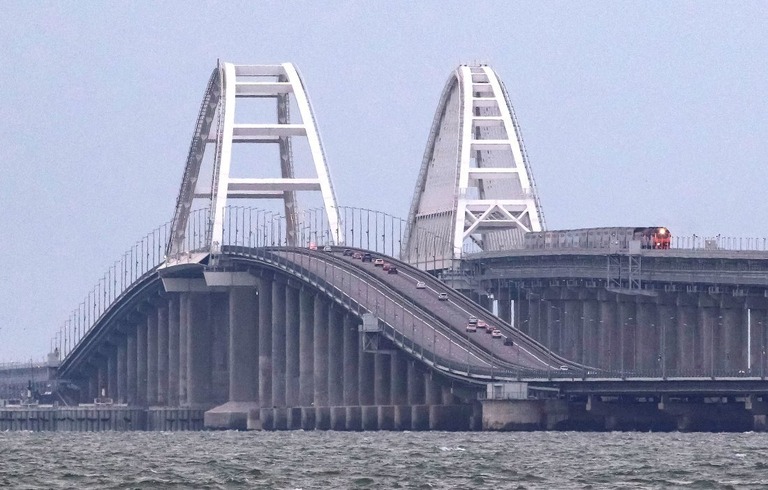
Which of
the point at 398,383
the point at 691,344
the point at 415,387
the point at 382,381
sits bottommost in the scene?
the point at 415,387

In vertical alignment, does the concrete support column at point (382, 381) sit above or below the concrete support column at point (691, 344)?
below

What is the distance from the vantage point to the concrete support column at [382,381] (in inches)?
7628

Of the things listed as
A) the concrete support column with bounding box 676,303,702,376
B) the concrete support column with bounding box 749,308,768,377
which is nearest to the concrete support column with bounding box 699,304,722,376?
the concrete support column with bounding box 676,303,702,376

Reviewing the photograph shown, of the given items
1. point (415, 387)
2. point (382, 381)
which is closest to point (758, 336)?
point (415, 387)

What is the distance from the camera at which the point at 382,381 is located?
195m

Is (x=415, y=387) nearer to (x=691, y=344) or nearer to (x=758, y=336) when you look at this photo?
(x=691, y=344)

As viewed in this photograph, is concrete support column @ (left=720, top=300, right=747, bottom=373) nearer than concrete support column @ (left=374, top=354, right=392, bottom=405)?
Yes

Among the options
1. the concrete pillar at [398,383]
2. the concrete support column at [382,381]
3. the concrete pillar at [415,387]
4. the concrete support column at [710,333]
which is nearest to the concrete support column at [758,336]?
the concrete support column at [710,333]

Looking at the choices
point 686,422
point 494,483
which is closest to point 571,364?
point 686,422

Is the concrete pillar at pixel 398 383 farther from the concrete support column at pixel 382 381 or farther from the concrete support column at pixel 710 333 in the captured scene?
the concrete support column at pixel 710 333

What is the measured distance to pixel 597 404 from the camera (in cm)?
16200

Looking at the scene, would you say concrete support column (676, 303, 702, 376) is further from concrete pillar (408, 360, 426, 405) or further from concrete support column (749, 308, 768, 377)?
concrete pillar (408, 360, 426, 405)

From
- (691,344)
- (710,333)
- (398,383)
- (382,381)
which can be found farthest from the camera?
(691,344)

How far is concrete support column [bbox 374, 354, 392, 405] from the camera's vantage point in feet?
636
